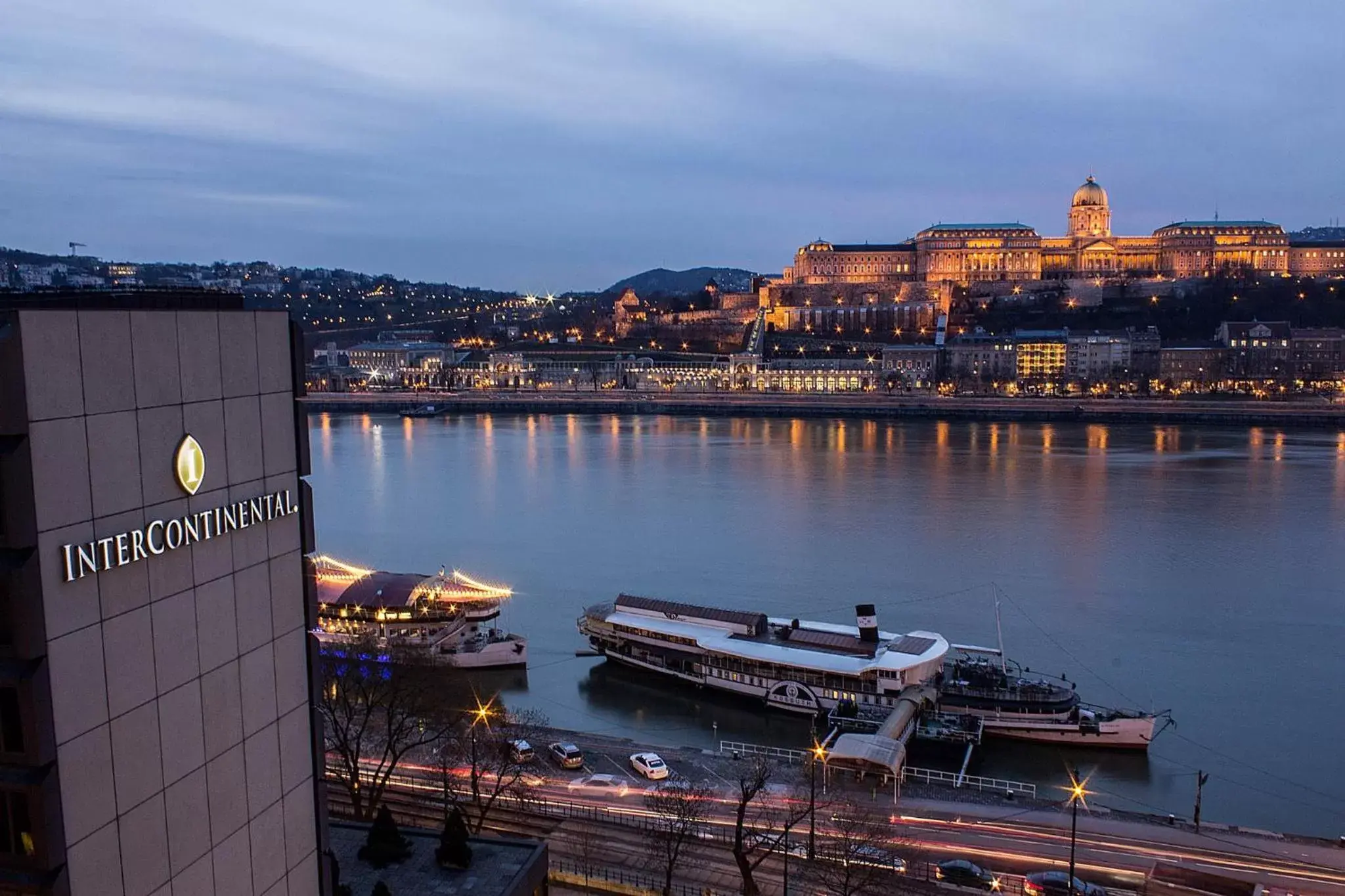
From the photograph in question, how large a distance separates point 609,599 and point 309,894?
1051 centimetres

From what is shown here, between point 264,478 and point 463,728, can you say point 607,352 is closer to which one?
point 463,728

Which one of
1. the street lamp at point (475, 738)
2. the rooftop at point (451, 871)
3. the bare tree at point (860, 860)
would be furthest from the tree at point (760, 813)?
the street lamp at point (475, 738)

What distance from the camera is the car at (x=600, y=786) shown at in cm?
783

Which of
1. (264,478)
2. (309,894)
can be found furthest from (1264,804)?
(264,478)

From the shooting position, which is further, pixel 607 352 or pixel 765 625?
pixel 607 352

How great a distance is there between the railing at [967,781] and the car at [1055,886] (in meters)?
1.97

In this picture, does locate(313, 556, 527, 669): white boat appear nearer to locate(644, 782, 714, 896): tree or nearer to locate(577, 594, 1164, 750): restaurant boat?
locate(577, 594, 1164, 750): restaurant boat

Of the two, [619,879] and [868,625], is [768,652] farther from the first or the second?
[619,879]

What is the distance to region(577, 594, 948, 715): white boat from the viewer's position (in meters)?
10.4

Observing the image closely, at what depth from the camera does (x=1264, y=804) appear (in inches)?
335

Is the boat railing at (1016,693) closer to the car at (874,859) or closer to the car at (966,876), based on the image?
the car at (966,876)

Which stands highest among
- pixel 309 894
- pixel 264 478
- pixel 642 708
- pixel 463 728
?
pixel 264 478

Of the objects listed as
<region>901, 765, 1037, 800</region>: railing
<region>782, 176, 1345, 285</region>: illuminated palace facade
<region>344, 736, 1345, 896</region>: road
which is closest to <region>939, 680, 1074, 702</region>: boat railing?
<region>901, 765, 1037, 800</region>: railing

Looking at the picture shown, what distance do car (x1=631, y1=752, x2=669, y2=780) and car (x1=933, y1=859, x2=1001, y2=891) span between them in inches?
93.4
